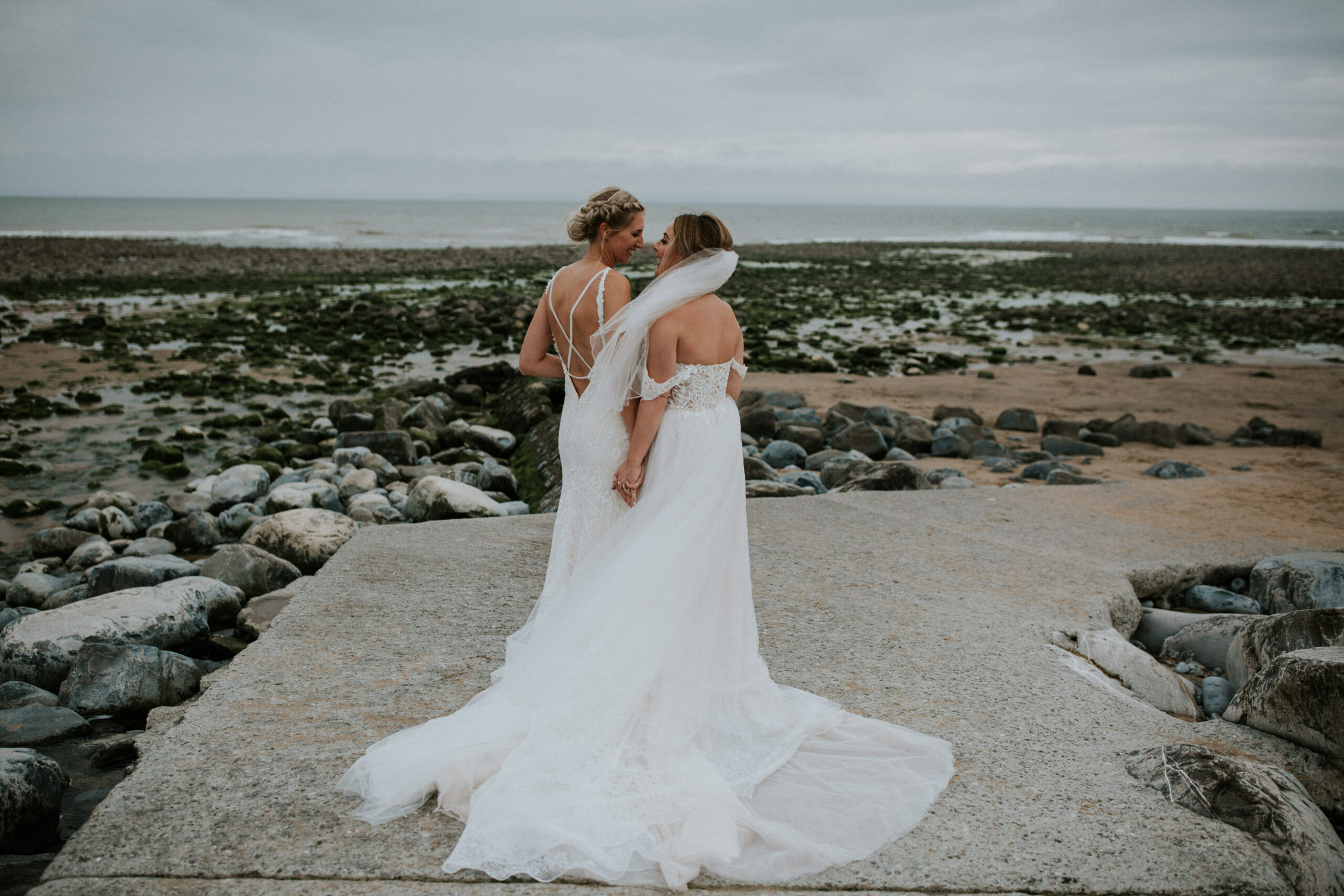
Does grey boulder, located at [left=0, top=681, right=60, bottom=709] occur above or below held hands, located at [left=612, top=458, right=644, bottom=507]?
below

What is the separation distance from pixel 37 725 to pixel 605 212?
3.50 metres

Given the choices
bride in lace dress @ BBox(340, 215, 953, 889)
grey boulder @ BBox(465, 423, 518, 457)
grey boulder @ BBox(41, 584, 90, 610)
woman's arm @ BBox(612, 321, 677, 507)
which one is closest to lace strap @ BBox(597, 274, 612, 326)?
bride in lace dress @ BBox(340, 215, 953, 889)

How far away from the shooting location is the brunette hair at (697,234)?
3.33 m

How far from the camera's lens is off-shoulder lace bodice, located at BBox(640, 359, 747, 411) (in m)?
3.35

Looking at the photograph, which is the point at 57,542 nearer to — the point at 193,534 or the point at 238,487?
the point at 193,534

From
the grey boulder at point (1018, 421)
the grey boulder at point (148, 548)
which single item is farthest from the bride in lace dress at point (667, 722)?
the grey boulder at point (1018, 421)

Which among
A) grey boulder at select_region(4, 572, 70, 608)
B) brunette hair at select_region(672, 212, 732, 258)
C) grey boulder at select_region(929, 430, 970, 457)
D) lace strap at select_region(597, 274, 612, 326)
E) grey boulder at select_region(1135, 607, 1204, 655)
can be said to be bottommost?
grey boulder at select_region(4, 572, 70, 608)

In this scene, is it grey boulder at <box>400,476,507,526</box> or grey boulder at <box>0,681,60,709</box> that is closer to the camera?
grey boulder at <box>0,681,60,709</box>

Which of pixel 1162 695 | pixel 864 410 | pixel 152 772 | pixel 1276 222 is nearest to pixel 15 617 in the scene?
pixel 152 772

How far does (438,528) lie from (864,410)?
7.41 meters

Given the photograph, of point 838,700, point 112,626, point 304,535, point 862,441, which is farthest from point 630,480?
point 862,441

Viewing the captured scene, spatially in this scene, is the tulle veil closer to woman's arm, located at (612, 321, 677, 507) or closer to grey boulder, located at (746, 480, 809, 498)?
woman's arm, located at (612, 321, 677, 507)

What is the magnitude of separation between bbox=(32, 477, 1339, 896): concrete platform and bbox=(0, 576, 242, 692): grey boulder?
817 millimetres

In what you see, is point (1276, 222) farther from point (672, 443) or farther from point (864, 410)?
point (672, 443)
